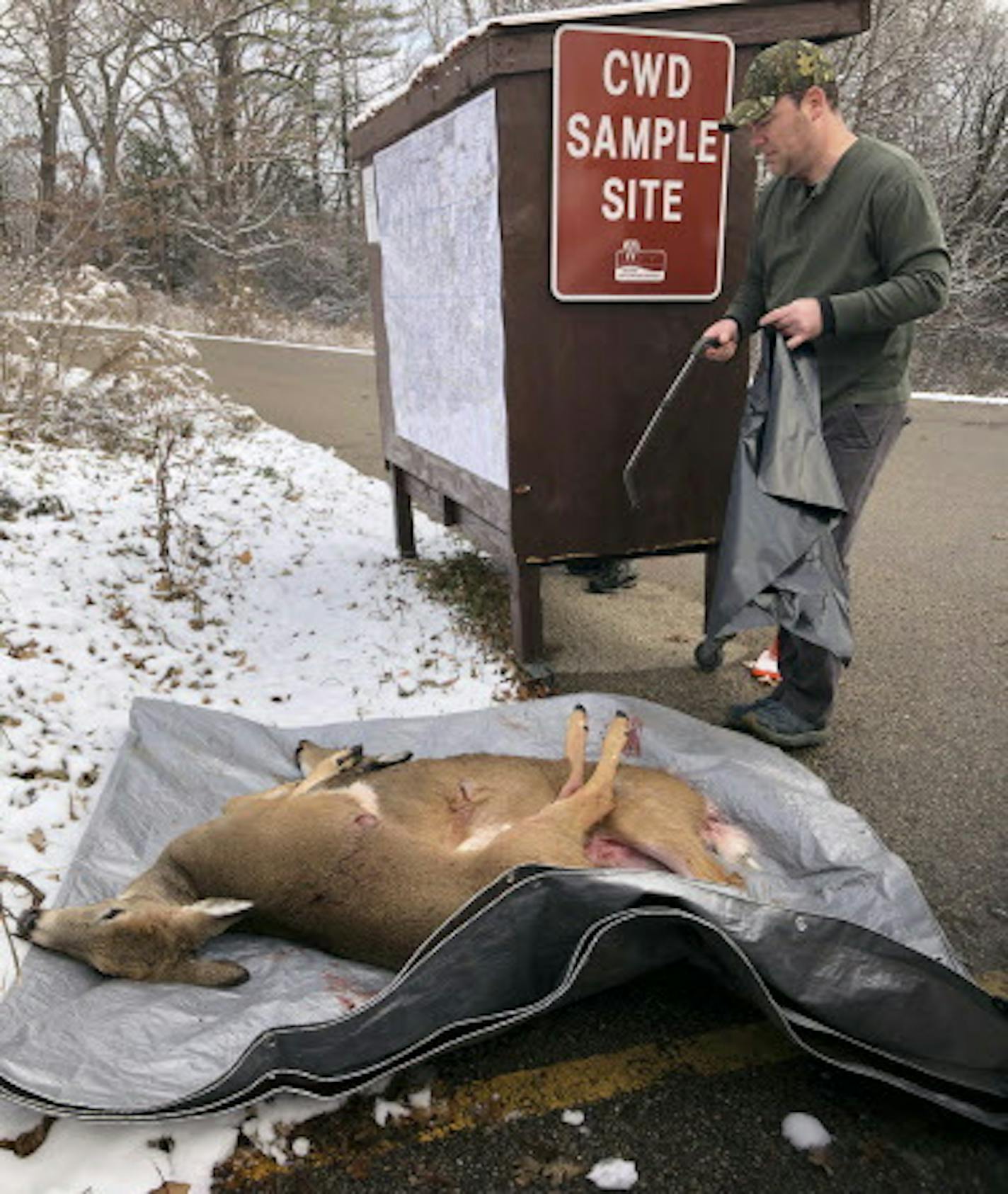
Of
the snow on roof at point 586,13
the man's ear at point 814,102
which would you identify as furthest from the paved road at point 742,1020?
the snow on roof at point 586,13

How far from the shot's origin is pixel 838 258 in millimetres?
3385

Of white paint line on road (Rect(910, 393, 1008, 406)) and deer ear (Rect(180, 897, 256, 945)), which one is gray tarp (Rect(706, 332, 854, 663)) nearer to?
deer ear (Rect(180, 897, 256, 945))

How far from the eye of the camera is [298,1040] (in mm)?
2162

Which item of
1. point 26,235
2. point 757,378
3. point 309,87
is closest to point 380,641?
point 757,378

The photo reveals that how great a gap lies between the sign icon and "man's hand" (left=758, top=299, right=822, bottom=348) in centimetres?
89

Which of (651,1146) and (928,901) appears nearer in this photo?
(651,1146)

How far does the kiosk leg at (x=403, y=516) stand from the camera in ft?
20.2

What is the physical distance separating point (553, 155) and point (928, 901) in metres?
3.06

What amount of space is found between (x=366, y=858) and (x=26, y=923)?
0.94 m

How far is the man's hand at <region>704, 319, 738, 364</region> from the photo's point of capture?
376 centimetres

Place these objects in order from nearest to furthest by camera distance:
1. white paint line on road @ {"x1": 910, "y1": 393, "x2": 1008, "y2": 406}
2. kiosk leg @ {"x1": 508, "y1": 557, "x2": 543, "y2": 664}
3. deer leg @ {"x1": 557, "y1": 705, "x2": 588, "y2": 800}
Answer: deer leg @ {"x1": 557, "y1": 705, "x2": 588, "y2": 800} < kiosk leg @ {"x1": 508, "y1": 557, "x2": 543, "y2": 664} < white paint line on road @ {"x1": 910, "y1": 393, "x2": 1008, "y2": 406}

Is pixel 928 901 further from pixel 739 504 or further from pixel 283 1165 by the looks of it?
pixel 283 1165

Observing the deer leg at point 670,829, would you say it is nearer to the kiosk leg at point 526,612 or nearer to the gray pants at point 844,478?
the gray pants at point 844,478

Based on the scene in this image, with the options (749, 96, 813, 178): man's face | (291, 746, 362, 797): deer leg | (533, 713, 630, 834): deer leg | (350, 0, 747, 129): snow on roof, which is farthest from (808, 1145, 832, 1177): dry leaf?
(350, 0, 747, 129): snow on roof
